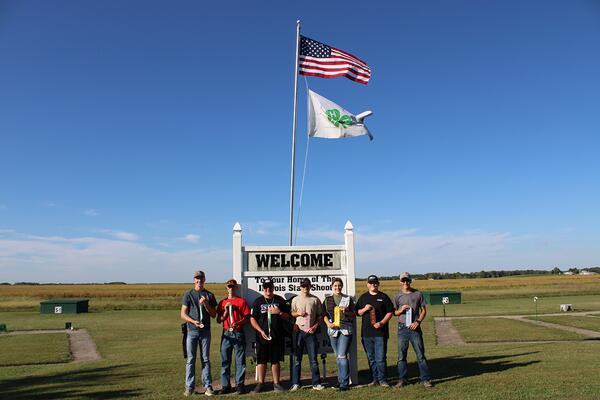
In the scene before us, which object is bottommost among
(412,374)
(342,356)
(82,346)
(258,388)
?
(82,346)

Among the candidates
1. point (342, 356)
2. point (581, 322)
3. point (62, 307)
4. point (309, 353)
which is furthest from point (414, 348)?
point (62, 307)

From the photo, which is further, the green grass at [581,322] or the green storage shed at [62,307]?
the green storage shed at [62,307]

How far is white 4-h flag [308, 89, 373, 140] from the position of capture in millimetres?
11961

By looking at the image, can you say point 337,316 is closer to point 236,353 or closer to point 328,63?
point 236,353

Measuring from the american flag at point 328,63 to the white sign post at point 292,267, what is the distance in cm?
479

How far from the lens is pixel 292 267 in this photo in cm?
987

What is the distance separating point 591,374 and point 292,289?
5626mm

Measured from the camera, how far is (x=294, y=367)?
8.77 m

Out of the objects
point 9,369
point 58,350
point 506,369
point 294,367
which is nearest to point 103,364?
point 9,369

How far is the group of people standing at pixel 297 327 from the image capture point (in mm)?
8438

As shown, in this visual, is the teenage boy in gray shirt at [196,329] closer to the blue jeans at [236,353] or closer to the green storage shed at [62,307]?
the blue jeans at [236,353]

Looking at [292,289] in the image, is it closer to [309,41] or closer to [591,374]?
[591,374]

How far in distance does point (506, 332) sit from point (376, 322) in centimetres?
1235

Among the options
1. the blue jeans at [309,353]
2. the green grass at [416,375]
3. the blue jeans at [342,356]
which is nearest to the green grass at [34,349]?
the green grass at [416,375]
